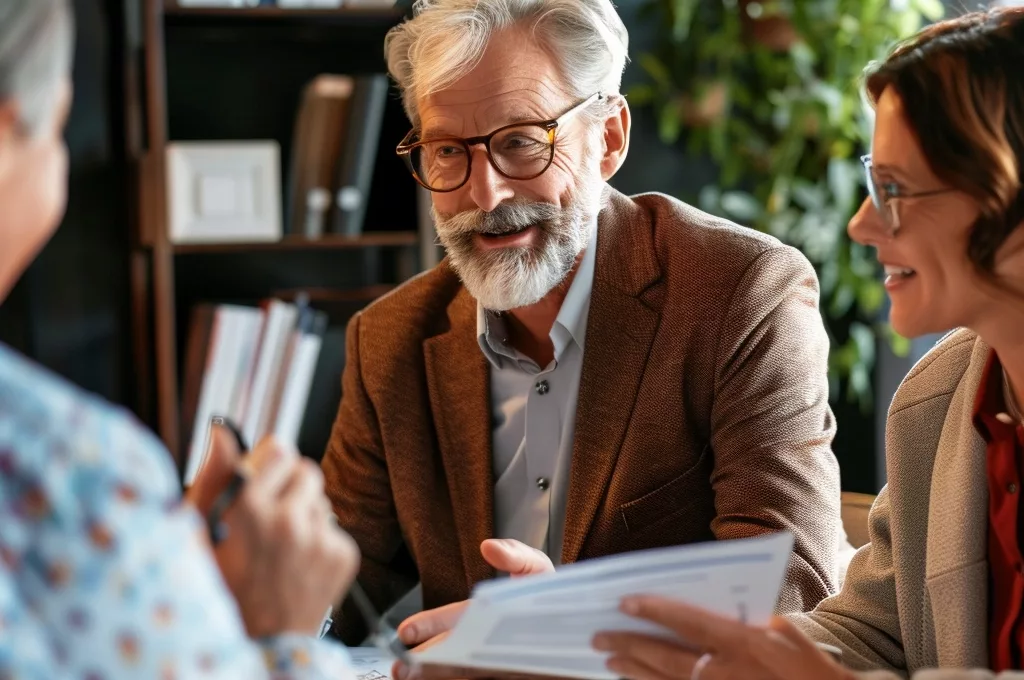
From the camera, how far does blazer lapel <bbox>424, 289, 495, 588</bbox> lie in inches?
69.1

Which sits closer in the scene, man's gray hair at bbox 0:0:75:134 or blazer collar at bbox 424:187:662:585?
man's gray hair at bbox 0:0:75:134

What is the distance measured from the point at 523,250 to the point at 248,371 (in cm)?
112

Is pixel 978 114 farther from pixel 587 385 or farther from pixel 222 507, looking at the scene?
pixel 222 507

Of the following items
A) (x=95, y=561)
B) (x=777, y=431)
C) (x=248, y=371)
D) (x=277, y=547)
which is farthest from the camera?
(x=248, y=371)

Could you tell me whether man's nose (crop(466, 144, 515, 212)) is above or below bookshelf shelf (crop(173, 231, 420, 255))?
above

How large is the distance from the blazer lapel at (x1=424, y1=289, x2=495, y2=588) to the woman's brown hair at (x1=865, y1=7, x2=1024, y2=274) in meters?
0.78

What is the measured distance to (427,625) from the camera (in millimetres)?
1430

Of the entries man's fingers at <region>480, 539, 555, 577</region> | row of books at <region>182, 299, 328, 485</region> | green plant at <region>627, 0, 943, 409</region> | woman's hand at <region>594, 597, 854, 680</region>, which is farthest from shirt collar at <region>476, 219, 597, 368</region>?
green plant at <region>627, 0, 943, 409</region>

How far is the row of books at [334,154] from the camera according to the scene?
8.89 feet

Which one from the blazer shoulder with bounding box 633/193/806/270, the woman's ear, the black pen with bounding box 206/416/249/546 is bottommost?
the blazer shoulder with bounding box 633/193/806/270

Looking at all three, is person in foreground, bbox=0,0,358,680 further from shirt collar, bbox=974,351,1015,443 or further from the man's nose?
the man's nose

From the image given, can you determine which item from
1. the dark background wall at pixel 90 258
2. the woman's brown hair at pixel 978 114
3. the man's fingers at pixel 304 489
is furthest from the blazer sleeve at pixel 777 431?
the dark background wall at pixel 90 258

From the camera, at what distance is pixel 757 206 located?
3146 millimetres

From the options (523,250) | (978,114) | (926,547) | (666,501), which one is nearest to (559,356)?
(523,250)
